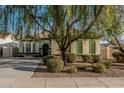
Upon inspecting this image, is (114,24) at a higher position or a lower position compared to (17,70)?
higher

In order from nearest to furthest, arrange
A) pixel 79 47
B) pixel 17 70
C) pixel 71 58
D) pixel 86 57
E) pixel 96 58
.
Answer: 1. pixel 17 70
2. pixel 71 58
3. pixel 96 58
4. pixel 86 57
5. pixel 79 47

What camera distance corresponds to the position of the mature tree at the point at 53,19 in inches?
727

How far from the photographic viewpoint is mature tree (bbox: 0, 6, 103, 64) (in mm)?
18453

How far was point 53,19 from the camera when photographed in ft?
61.9

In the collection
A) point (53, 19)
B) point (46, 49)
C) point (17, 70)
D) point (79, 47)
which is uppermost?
point (53, 19)

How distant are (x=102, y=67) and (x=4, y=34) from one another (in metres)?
6.63

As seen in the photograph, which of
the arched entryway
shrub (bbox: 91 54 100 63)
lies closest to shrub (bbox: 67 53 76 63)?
shrub (bbox: 91 54 100 63)

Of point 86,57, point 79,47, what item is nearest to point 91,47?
point 79,47

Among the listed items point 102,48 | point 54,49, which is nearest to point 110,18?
point 54,49

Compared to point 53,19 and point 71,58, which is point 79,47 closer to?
point 71,58

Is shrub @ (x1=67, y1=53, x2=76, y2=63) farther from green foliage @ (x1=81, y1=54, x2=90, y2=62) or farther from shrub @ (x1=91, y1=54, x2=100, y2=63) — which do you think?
shrub @ (x1=91, y1=54, x2=100, y2=63)

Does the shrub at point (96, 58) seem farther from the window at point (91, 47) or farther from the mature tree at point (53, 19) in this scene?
the mature tree at point (53, 19)

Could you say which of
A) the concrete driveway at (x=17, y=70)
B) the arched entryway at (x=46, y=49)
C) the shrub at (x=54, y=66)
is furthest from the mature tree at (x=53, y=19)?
the arched entryway at (x=46, y=49)
